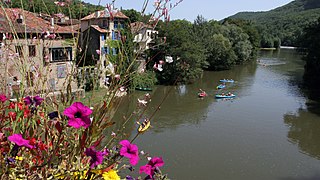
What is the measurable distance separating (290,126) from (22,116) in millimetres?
15242

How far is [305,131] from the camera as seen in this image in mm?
14406

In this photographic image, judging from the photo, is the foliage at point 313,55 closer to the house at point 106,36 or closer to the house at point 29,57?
the house at point 106,36

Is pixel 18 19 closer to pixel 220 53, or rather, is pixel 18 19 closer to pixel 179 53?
pixel 179 53

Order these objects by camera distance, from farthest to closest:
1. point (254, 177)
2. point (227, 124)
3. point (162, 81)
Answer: point (162, 81) → point (227, 124) → point (254, 177)

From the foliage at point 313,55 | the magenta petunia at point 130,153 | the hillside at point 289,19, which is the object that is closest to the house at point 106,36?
the magenta petunia at point 130,153

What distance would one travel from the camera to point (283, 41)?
7812 cm

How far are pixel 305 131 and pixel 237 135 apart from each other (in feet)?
11.8

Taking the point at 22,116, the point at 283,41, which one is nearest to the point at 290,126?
the point at 22,116

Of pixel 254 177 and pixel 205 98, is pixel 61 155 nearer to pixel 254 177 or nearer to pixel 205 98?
pixel 254 177

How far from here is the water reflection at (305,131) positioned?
12.5 meters

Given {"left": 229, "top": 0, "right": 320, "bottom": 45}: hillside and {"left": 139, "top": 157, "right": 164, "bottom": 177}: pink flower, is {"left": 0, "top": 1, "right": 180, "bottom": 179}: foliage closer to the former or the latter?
{"left": 139, "top": 157, "right": 164, "bottom": 177}: pink flower

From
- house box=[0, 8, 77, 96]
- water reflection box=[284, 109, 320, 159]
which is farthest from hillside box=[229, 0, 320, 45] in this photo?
house box=[0, 8, 77, 96]

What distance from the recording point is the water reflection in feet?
40.8

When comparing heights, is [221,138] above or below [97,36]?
below
